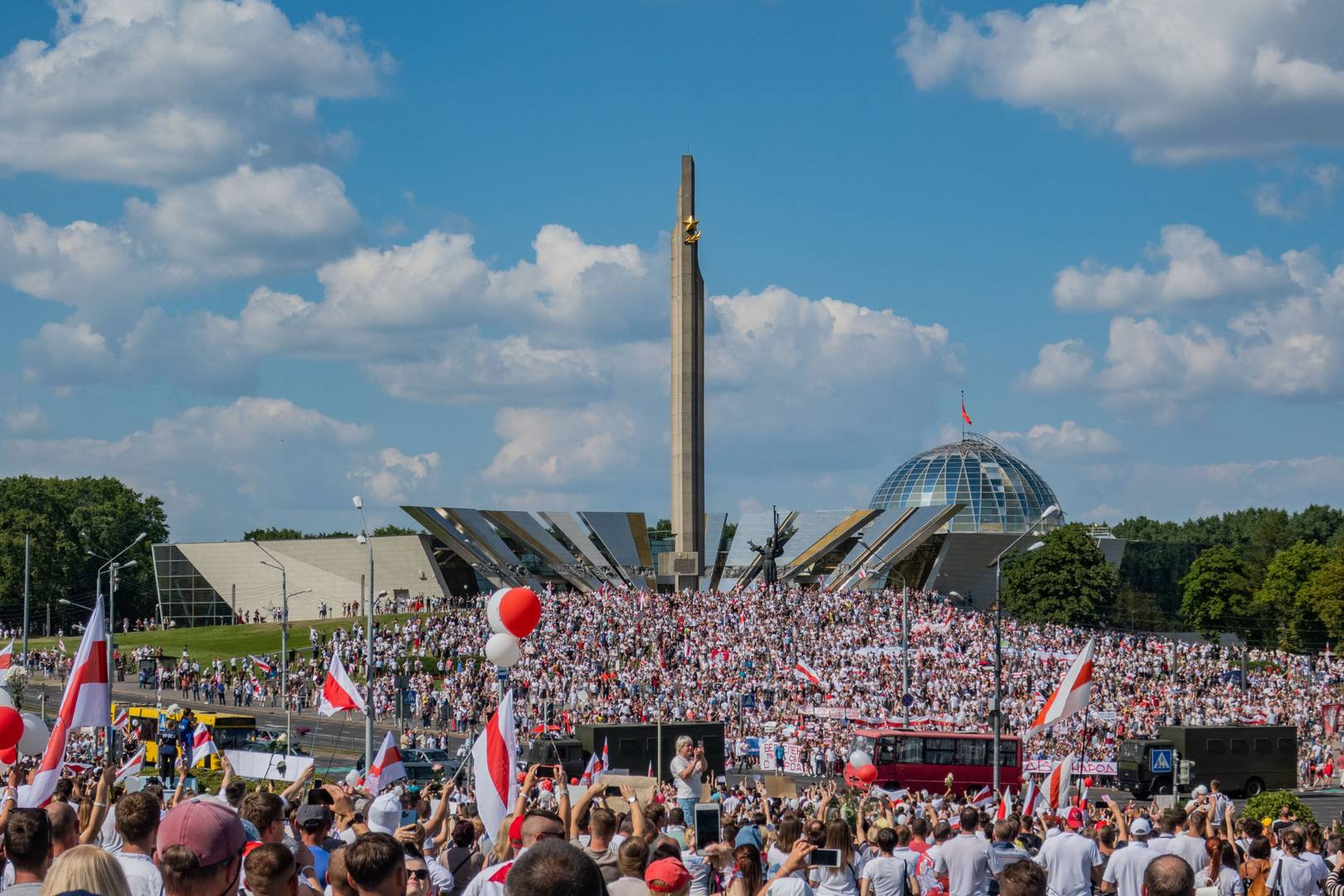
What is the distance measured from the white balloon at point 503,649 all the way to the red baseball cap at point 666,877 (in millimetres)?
8290

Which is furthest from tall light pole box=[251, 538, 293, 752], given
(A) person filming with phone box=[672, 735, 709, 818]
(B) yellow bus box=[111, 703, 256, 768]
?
(A) person filming with phone box=[672, 735, 709, 818]

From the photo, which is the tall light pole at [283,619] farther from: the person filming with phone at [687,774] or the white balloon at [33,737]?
the person filming with phone at [687,774]

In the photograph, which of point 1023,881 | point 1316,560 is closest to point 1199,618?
point 1316,560

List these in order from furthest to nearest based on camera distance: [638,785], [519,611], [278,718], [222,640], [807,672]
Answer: [222,640], [278,718], [807,672], [638,785], [519,611]

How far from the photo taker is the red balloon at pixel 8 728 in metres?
14.3

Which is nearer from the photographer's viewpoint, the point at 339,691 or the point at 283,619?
the point at 339,691

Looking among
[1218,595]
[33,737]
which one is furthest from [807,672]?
[1218,595]

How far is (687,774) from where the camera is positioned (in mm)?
11453

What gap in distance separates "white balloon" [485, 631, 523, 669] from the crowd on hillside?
61.9 ft

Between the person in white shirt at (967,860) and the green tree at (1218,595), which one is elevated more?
the green tree at (1218,595)

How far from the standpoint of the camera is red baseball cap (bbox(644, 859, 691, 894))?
611 cm

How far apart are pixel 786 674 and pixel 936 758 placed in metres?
9.82

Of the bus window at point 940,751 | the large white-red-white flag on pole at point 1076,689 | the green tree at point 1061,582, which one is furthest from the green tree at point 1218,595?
the large white-red-white flag on pole at point 1076,689

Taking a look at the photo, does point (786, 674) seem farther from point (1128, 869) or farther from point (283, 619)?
point (1128, 869)
